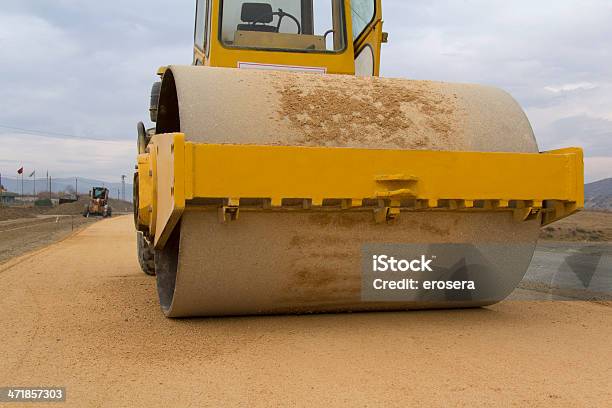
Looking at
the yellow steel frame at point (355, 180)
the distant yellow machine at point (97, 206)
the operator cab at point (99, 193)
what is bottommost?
the distant yellow machine at point (97, 206)

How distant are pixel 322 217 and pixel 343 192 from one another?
42 centimetres

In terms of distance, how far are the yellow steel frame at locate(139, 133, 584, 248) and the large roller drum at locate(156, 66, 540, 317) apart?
15 cm

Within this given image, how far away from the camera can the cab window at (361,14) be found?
566cm

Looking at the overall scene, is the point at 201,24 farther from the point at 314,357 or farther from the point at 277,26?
the point at 314,357

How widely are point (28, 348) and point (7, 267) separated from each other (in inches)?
217

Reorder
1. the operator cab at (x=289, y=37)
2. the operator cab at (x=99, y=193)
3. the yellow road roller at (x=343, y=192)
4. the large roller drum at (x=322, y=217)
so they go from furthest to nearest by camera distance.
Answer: the operator cab at (x=99, y=193), the operator cab at (x=289, y=37), the large roller drum at (x=322, y=217), the yellow road roller at (x=343, y=192)

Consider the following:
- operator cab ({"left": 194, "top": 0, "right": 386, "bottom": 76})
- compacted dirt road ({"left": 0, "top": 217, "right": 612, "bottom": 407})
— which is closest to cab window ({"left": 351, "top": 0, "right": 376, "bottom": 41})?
operator cab ({"left": 194, "top": 0, "right": 386, "bottom": 76})

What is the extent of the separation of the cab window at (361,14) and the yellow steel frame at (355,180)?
2306 millimetres

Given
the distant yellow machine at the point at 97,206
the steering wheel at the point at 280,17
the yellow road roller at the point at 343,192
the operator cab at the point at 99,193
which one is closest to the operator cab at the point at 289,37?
the steering wheel at the point at 280,17

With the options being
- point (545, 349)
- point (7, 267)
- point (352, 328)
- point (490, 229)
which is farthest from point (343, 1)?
point (7, 267)

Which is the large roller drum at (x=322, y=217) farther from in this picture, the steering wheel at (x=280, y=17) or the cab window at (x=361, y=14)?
the steering wheel at (x=280, y=17)

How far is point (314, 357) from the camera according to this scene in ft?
11.5

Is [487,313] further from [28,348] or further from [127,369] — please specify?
[28,348]

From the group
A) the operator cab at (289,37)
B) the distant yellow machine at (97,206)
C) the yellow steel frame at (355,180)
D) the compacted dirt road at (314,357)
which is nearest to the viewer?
the compacted dirt road at (314,357)
